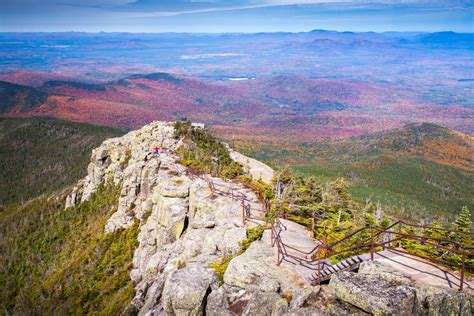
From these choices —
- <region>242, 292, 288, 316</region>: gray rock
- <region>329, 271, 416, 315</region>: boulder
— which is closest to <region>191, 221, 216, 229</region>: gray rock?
<region>242, 292, 288, 316</region>: gray rock

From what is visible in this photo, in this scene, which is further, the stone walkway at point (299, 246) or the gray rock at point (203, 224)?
the gray rock at point (203, 224)

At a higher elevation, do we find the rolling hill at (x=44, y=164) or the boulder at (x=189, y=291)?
the boulder at (x=189, y=291)

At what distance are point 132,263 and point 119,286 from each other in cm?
345

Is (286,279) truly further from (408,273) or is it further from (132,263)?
(132,263)

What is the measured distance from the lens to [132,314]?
28.2 m

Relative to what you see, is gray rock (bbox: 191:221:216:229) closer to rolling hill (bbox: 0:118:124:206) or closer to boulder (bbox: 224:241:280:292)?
boulder (bbox: 224:241:280:292)

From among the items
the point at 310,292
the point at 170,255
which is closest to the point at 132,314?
the point at 170,255

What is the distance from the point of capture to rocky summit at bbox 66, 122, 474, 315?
14.5m

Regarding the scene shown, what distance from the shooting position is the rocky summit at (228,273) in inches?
571

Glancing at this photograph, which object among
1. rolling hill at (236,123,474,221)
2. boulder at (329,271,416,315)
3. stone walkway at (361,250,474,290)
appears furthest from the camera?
rolling hill at (236,123,474,221)

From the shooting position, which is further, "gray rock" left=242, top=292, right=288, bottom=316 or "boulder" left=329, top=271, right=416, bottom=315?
"gray rock" left=242, top=292, right=288, bottom=316

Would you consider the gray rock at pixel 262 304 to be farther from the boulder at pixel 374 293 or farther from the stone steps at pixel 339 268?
the boulder at pixel 374 293

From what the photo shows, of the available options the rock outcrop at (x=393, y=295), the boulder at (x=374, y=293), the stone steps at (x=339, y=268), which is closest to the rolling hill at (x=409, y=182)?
the stone steps at (x=339, y=268)

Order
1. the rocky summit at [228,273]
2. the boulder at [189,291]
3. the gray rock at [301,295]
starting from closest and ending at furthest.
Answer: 1. the rocky summit at [228,273]
2. the gray rock at [301,295]
3. the boulder at [189,291]
